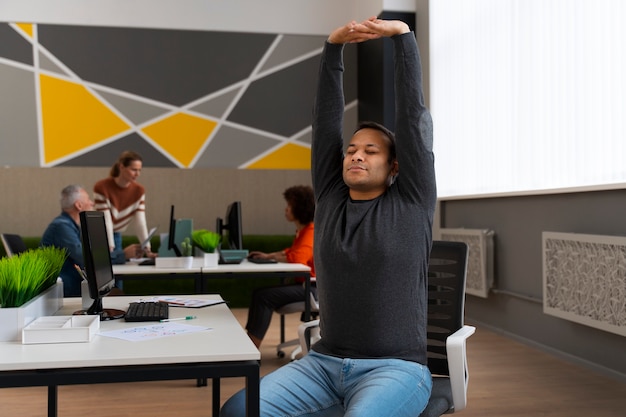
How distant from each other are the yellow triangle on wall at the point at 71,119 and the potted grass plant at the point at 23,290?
5976mm

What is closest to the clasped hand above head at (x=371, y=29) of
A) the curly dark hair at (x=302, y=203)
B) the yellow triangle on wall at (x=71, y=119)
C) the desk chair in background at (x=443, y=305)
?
the desk chair in background at (x=443, y=305)

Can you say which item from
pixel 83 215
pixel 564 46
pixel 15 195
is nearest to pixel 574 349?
pixel 564 46

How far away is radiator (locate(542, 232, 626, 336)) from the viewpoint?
3.97 meters

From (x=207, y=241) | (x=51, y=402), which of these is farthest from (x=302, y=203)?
(x=51, y=402)

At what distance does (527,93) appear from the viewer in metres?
5.23

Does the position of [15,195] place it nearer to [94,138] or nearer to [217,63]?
[94,138]

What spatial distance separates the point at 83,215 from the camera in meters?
2.29

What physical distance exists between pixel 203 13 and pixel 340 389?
277 inches

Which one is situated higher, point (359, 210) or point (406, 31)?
point (406, 31)

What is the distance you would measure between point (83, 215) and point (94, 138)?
6.09m

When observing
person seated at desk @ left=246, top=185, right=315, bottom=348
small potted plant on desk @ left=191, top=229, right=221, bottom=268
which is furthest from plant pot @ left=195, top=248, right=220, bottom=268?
person seated at desk @ left=246, top=185, right=315, bottom=348

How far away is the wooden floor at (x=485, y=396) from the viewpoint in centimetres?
356

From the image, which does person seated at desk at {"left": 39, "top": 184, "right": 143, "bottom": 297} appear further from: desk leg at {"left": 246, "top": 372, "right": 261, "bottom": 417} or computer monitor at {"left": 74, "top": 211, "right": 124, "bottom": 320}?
desk leg at {"left": 246, "top": 372, "right": 261, "bottom": 417}

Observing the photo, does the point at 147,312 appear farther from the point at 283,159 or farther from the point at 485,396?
the point at 283,159
